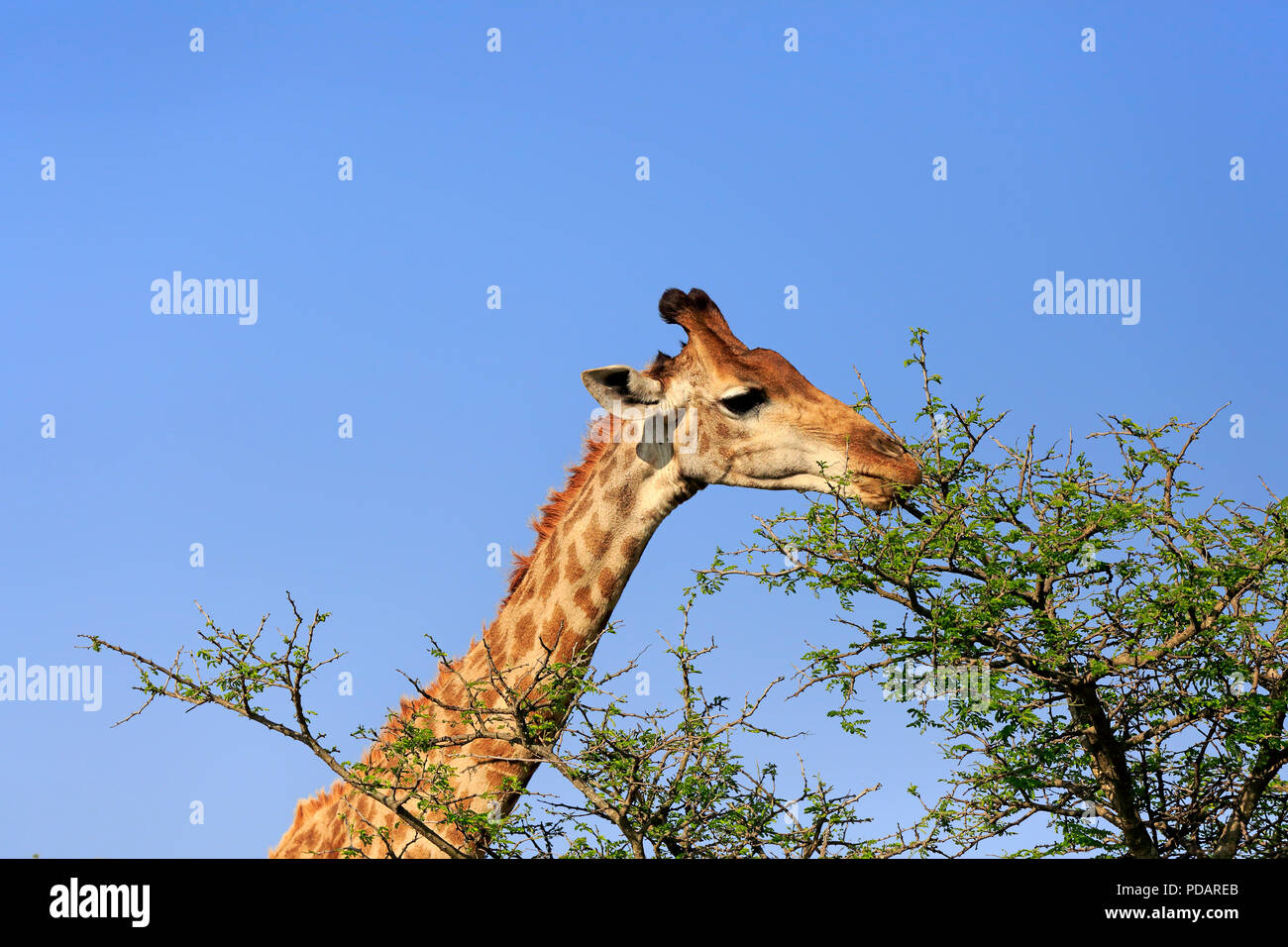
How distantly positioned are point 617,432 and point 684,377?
0.69 metres

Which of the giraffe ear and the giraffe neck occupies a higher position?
the giraffe ear

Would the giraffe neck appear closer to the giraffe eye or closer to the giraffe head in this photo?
the giraffe head

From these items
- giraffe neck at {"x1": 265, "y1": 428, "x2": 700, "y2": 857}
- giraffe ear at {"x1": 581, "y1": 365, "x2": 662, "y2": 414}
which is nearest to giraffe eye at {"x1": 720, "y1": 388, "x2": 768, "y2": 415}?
giraffe ear at {"x1": 581, "y1": 365, "x2": 662, "y2": 414}

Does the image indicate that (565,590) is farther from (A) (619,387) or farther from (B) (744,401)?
(B) (744,401)

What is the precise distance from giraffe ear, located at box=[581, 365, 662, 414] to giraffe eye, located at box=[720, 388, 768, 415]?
0.54 metres

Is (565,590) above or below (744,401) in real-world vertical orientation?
below

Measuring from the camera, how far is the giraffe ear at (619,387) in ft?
30.1

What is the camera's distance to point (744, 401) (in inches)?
367

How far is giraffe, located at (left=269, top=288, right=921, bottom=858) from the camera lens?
8.69 metres

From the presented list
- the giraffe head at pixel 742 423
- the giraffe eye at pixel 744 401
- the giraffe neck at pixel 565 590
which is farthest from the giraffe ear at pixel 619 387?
the giraffe eye at pixel 744 401

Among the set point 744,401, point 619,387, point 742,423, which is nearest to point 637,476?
point 619,387

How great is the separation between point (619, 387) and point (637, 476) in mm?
728

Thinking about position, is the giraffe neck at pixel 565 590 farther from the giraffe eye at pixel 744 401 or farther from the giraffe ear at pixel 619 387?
the giraffe eye at pixel 744 401
